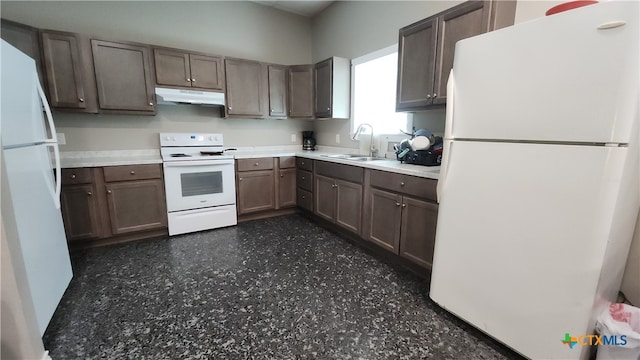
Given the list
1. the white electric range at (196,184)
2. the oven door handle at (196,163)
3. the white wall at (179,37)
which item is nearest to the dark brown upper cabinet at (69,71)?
the white wall at (179,37)

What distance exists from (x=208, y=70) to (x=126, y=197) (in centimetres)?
171

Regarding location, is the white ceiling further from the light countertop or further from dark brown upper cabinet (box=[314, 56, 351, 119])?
the light countertop

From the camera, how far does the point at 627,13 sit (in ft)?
3.15

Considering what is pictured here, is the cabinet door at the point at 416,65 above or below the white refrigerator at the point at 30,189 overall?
above

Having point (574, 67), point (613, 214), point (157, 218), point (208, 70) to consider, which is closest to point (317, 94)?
point (208, 70)

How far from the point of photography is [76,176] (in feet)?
8.26

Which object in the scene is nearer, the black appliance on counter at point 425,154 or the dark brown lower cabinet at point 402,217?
the dark brown lower cabinet at point 402,217

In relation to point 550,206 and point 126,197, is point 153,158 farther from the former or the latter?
point 550,206

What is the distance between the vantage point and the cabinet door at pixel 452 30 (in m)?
1.80

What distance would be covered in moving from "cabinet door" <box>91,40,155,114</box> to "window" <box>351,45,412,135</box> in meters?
2.42

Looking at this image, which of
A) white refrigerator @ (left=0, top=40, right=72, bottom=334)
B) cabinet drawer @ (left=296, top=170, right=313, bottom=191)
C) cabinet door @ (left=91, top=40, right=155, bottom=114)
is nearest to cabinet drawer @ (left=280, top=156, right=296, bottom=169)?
cabinet drawer @ (left=296, top=170, right=313, bottom=191)

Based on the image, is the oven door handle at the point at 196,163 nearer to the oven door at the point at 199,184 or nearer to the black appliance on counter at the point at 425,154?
the oven door at the point at 199,184

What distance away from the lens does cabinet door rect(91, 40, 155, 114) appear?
270 cm

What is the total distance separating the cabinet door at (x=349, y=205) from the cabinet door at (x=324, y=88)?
3.78ft
